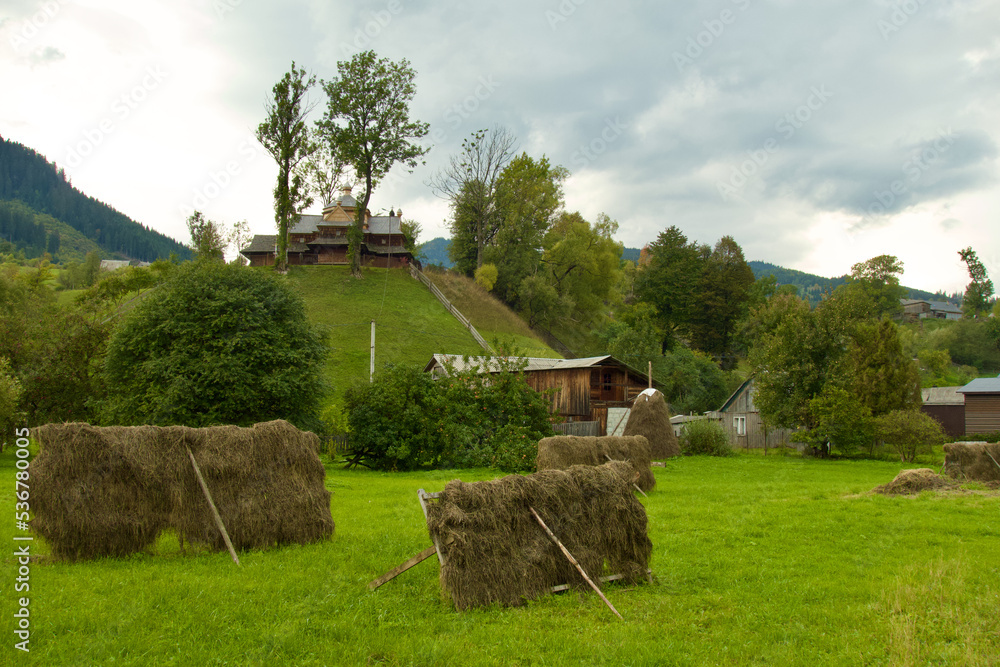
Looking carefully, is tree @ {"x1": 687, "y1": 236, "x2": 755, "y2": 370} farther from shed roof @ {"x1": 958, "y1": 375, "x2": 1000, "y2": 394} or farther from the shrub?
the shrub

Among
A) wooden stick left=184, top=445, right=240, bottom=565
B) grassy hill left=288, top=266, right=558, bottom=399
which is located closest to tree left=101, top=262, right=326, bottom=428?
wooden stick left=184, top=445, right=240, bottom=565

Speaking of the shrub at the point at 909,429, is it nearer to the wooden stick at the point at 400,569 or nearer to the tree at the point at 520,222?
the wooden stick at the point at 400,569

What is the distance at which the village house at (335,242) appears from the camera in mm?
67375

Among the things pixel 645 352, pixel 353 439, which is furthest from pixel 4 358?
pixel 645 352

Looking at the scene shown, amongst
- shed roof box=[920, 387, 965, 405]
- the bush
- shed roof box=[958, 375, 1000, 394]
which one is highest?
shed roof box=[958, 375, 1000, 394]

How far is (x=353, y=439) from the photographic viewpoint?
2819cm

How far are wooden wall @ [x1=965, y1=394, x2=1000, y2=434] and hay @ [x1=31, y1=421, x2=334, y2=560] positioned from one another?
152 feet

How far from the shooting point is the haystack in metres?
32.8

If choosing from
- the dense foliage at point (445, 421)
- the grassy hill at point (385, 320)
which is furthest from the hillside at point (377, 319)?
the dense foliage at point (445, 421)

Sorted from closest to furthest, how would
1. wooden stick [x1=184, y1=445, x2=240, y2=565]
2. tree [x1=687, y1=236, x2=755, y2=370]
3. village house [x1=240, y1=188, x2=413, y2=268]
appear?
wooden stick [x1=184, y1=445, x2=240, y2=565]
village house [x1=240, y1=188, x2=413, y2=268]
tree [x1=687, y1=236, x2=755, y2=370]

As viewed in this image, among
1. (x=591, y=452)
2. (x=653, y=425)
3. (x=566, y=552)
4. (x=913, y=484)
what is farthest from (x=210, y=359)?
(x=913, y=484)

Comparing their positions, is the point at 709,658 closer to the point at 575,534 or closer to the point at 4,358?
the point at 575,534

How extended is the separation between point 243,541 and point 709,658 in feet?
24.5

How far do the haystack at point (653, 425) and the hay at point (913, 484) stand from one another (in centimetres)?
1419
